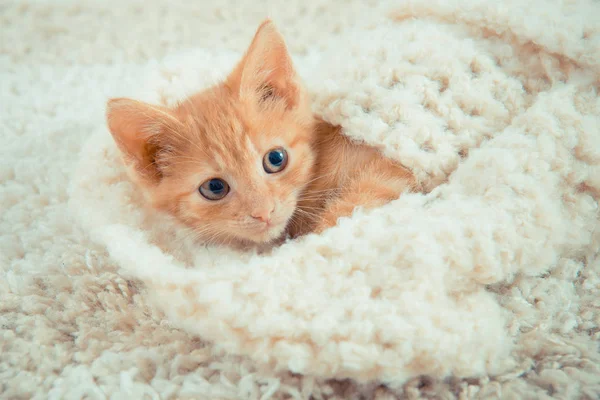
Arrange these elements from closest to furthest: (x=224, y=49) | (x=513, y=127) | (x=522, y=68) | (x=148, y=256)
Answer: (x=148, y=256)
(x=513, y=127)
(x=522, y=68)
(x=224, y=49)

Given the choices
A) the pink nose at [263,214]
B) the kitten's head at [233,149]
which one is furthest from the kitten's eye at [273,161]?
the pink nose at [263,214]

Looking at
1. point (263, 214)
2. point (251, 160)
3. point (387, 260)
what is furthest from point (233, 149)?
point (387, 260)

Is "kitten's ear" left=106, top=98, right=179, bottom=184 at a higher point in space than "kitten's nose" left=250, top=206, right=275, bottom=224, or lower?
higher

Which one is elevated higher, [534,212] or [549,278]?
[534,212]

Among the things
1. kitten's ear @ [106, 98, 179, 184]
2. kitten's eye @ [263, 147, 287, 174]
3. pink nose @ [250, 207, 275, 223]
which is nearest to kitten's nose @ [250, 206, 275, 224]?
pink nose @ [250, 207, 275, 223]

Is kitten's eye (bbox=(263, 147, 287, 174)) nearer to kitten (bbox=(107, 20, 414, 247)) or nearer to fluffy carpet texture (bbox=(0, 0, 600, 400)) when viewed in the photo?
kitten (bbox=(107, 20, 414, 247))

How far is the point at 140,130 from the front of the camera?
3.39 ft

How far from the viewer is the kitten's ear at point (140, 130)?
3.20 feet

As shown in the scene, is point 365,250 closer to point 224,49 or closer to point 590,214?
point 590,214

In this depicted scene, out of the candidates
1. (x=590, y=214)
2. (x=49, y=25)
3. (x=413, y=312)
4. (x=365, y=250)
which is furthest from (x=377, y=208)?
(x=49, y=25)

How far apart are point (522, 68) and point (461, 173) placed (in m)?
0.33

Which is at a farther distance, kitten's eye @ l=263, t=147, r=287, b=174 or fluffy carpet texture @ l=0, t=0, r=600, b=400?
kitten's eye @ l=263, t=147, r=287, b=174

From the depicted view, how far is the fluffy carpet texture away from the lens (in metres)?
0.73

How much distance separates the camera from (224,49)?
192cm
